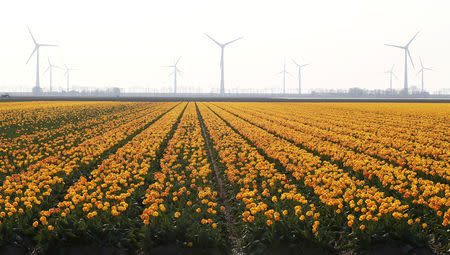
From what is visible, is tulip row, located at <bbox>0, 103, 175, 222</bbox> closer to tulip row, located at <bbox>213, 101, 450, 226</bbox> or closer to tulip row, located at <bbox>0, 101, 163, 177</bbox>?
tulip row, located at <bbox>0, 101, 163, 177</bbox>

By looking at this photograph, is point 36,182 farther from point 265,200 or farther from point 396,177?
point 396,177

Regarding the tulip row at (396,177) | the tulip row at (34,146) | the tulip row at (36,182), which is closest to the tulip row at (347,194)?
the tulip row at (396,177)

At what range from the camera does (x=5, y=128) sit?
84.9ft

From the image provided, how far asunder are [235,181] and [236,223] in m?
2.55

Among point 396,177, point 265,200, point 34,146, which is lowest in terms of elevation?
point 265,200

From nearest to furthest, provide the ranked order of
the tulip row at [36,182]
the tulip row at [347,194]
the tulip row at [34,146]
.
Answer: the tulip row at [347,194] → the tulip row at [36,182] → the tulip row at [34,146]

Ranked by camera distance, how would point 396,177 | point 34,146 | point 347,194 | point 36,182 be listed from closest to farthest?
point 347,194, point 36,182, point 396,177, point 34,146

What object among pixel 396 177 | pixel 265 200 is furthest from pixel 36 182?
pixel 396 177

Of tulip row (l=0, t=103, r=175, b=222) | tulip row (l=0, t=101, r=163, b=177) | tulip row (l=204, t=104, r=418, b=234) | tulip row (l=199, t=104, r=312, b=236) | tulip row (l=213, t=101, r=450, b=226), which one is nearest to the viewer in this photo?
tulip row (l=204, t=104, r=418, b=234)

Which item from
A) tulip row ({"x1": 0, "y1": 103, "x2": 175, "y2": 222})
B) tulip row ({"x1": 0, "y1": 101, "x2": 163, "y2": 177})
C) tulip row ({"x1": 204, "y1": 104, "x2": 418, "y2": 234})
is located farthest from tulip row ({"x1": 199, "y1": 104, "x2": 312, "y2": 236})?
tulip row ({"x1": 0, "y1": 101, "x2": 163, "y2": 177})

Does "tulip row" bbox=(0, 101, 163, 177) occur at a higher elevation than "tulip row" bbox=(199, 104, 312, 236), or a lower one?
higher

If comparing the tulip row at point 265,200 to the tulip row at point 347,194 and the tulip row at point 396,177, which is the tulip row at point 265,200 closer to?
the tulip row at point 347,194

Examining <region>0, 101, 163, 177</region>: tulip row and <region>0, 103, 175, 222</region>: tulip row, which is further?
<region>0, 101, 163, 177</region>: tulip row

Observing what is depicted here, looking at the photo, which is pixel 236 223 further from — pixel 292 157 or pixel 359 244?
pixel 292 157
